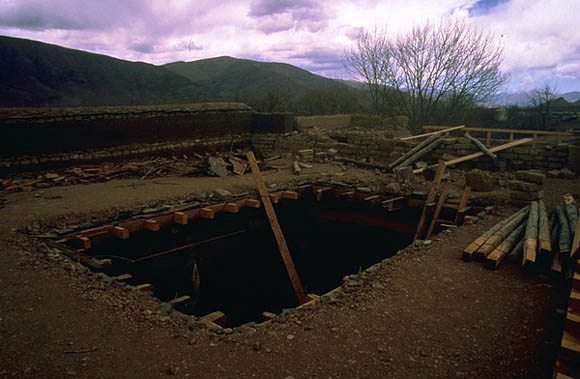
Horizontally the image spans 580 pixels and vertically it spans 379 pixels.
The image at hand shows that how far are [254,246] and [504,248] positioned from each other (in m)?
6.82

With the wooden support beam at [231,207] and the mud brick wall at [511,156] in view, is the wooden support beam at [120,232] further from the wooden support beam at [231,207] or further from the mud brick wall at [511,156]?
the mud brick wall at [511,156]

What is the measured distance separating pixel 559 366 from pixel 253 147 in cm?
1220

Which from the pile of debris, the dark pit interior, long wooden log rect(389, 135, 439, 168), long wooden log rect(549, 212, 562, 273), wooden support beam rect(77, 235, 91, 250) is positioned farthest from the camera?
long wooden log rect(389, 135, 439, 168)

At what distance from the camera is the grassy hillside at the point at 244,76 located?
45.8 m

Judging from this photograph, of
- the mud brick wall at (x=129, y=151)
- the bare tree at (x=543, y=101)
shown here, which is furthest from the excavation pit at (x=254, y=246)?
the bare tree at (x=543, y=101)

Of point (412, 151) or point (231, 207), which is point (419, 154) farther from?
point (231, 207)

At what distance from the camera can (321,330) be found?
345 centimetres

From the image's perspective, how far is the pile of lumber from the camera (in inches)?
171

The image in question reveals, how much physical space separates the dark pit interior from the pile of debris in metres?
1.50

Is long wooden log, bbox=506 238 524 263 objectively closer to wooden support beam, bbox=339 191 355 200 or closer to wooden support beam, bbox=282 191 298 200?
wooden support beam, bbox=339 191 355 200

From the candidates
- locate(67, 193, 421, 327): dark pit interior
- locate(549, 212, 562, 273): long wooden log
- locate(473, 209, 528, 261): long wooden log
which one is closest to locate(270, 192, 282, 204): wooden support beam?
locate(67, 193, 421, 327): dark pit interior

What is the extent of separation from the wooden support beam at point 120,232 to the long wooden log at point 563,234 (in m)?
6.41

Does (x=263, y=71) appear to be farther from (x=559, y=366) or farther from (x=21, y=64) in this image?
(x=559, y=366)

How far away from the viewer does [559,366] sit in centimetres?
242
